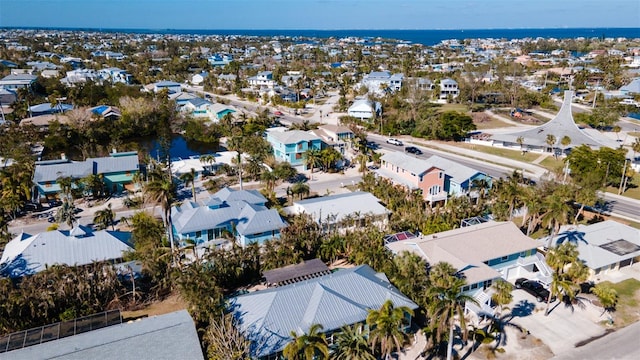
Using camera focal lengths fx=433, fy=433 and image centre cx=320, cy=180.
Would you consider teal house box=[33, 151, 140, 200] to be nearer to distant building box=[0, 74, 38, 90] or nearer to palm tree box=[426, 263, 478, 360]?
palm tree box=[426, 263, 478, 360]

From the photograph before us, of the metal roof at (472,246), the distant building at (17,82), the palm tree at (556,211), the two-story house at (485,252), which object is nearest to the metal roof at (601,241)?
the palm tree at (556,211)

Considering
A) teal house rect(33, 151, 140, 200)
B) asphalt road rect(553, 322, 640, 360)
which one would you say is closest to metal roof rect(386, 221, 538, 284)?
asphalt road rect(553, 322, 640, 360)

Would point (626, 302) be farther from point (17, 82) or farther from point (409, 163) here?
point (17, 82)

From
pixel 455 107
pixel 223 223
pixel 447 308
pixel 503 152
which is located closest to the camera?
pixel 447 308

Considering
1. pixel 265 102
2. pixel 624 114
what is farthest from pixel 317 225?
pixel 624 114

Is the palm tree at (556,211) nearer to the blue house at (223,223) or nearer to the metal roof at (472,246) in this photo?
the metal roof at (472,246)

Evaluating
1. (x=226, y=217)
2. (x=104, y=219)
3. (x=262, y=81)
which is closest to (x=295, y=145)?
(x=226, y=217)

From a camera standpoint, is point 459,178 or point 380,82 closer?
point 459,178
